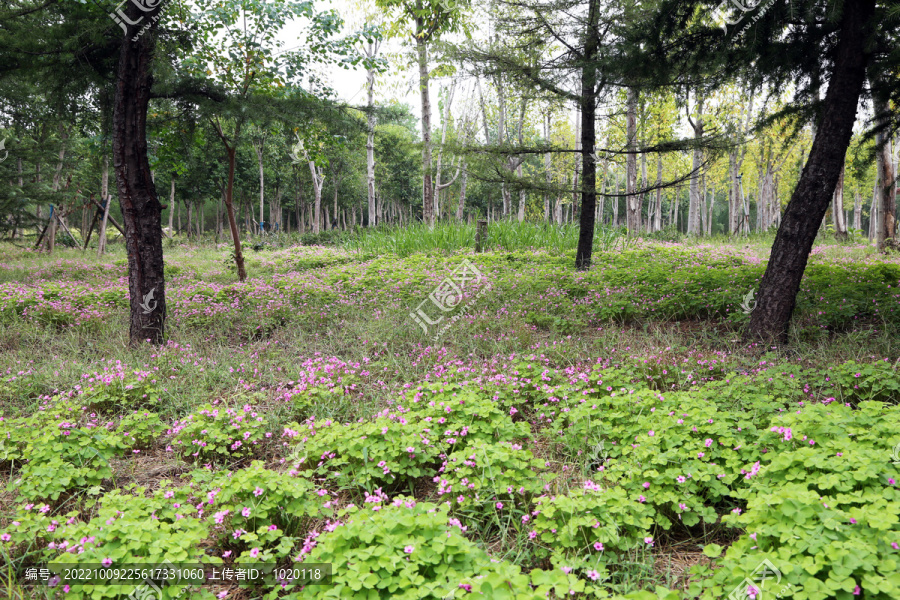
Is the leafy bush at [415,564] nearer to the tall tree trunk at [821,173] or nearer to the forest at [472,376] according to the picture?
the forest at [472,376]

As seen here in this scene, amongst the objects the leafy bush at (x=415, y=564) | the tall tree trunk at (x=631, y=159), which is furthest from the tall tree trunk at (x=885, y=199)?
the leafy bush at (x=415, y=564)

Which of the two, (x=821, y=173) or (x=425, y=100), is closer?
(x=821, y=173)

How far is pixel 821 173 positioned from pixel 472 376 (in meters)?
3.72

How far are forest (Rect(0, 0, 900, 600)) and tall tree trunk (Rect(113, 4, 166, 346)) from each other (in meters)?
0.03

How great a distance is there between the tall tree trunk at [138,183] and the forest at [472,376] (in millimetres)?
33

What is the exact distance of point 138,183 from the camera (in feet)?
17.1

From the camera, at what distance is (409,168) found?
123 ft

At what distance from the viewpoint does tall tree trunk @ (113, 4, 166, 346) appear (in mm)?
5145

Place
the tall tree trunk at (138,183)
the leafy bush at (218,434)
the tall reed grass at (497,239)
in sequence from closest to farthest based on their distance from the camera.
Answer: the leafy bush at (218,434), the tall tree trunk at (138,183), the tall reed grass at (497,239)

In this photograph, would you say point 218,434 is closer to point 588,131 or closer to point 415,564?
point 415,564

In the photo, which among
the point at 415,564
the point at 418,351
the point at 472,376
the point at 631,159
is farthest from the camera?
the point at 631,159

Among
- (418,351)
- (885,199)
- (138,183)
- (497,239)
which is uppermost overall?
(885,199)

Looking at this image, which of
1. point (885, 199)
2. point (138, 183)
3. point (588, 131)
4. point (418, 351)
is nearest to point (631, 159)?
point (885, 199)

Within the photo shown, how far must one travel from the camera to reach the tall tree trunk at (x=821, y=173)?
13.7 ft
